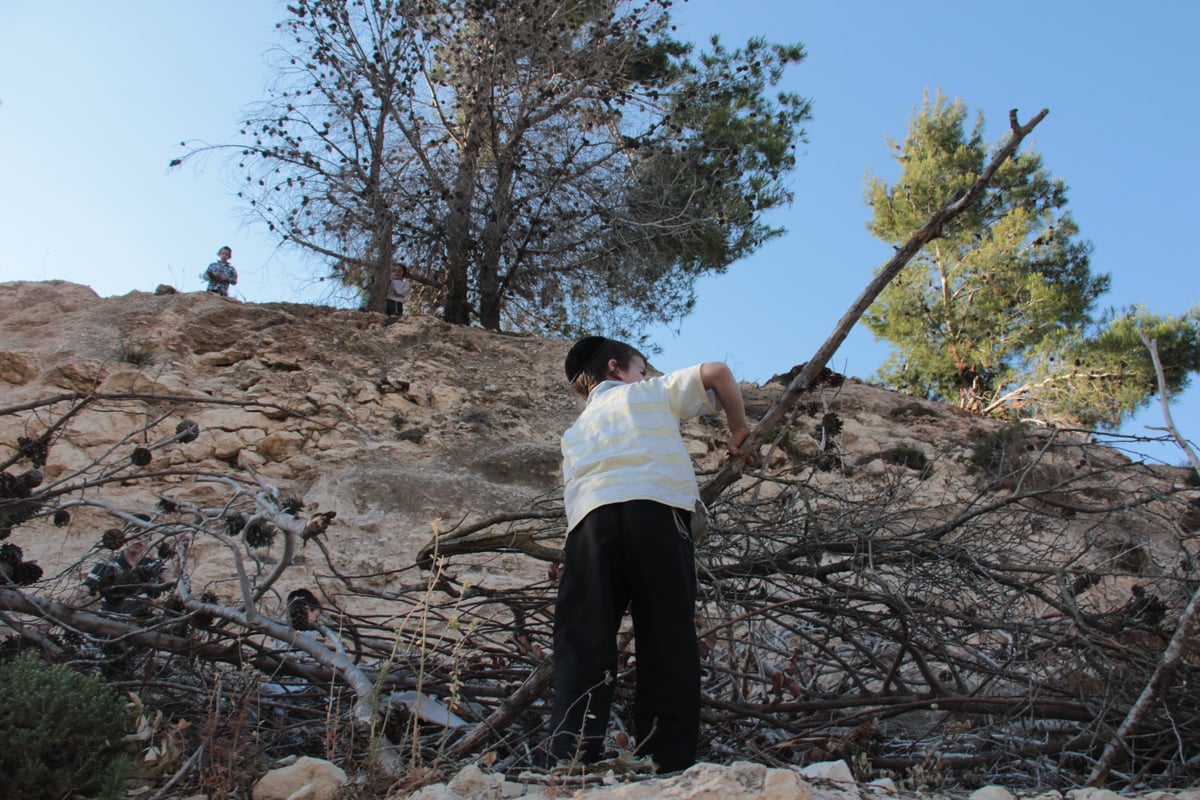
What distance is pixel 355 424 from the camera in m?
7.89

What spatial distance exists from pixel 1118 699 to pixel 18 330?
8.81 m

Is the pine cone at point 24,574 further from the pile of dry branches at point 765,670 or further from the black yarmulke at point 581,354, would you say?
the black yarmulke at point 581,354

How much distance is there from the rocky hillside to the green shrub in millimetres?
3073

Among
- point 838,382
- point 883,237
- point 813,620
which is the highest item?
point 883,237

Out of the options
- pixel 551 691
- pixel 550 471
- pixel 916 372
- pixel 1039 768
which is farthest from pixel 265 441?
pixel 916 372

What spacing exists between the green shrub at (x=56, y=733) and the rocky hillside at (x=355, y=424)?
307 centimetres

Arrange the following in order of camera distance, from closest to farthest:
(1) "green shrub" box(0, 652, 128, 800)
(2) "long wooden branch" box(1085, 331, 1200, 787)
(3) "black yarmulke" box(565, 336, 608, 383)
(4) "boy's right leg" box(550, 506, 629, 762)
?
(1) "green shrub" box(0, 652, 128, 800) < (4) "boy's right leg" box(550, 506, 629, 762) < (2) "long wooden branch" box(1085, 331, 1200, 787) < (3) "black yarmulke" box(565, 336, 608, 383)

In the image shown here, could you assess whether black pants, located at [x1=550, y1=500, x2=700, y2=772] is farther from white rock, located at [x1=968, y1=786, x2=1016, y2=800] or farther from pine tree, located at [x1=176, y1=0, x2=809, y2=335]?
pine tree, located at [x1=176, y1=0, x2=809, y2=335]

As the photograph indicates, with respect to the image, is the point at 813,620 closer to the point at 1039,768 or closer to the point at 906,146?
the point at 1039,768

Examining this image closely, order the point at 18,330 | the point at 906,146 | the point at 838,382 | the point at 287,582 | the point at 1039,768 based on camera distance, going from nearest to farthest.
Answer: the point at 1039,768 → the point at 838,382 → the point at 287,582 → the point at 18,330 → the point at 906,146

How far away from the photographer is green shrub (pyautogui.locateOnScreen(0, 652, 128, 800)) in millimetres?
1908

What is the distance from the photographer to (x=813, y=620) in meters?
3.18

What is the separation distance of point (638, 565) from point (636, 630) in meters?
0.19

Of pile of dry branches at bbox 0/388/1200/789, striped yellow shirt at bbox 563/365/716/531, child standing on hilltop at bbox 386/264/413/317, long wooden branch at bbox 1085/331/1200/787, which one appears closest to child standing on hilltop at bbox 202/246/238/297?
child standing on hilltop at bbox 386/264/413/317
